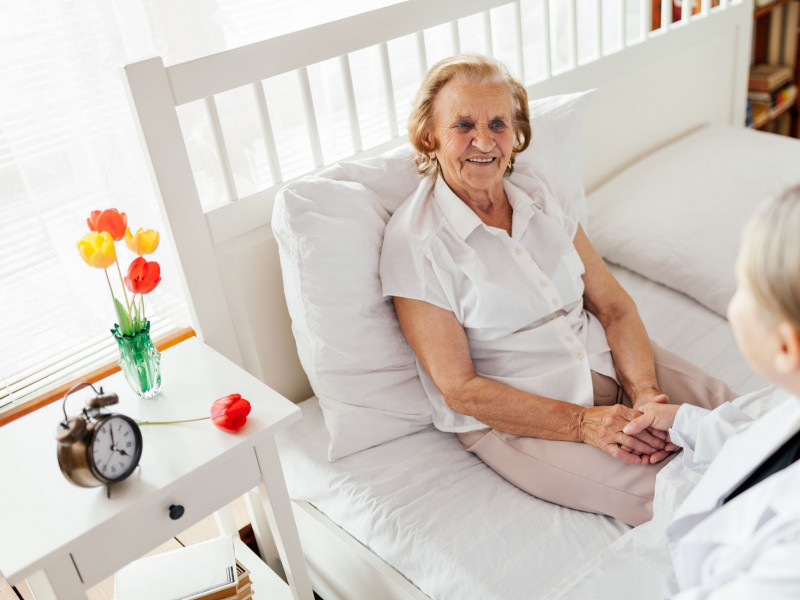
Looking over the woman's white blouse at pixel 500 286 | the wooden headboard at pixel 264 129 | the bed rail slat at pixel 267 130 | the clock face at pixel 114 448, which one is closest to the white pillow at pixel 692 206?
the wooden headboard at pixel 264 129

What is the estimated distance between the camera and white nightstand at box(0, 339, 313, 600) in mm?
1089

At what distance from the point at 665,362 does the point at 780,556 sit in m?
0.85

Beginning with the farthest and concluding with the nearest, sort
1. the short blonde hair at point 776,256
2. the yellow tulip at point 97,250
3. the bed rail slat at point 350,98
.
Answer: the bed rail slat at point 350,98
the yellow tulip at point 97,250
the short blonde hair at point 776,256

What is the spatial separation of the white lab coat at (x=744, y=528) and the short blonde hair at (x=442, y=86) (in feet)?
2.64

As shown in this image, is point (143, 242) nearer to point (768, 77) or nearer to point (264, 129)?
point (264, 129)

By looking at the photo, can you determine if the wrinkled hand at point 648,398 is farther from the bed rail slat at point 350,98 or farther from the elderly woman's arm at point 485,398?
the bed rail slat at point 350,98

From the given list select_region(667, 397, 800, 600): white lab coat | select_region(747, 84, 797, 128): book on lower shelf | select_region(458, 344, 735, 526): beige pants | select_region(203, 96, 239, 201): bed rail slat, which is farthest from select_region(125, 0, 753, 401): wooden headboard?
select_region(747, 84, 797, 128): book on lower shelf

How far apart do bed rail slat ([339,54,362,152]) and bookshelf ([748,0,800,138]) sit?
1.93 meters

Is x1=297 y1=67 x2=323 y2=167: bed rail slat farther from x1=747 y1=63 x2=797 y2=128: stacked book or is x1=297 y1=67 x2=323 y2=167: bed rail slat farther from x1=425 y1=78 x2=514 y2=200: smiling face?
x1=747 y1=63 x2=797 y2=128: stacked book

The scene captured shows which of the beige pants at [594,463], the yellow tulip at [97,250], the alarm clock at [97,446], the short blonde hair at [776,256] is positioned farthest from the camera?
the beige pants at [594,463]

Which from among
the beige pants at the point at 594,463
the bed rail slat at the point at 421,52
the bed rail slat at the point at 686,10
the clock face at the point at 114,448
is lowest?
the beige pants at the point at 594,463

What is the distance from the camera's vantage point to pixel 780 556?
28.5 inches

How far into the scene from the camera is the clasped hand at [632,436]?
1319 mm

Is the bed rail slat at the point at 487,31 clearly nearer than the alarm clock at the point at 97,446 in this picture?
No
